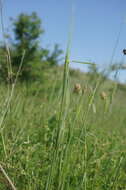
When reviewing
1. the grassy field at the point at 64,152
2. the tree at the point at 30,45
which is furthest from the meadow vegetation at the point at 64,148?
the tree at the point at 30,45

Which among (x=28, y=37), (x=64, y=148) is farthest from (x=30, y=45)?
(x=64, y=148)

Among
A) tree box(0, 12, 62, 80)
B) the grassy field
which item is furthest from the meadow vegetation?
tree box(0, 12, 62, 80)

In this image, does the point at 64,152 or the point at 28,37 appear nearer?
the point at 64,152

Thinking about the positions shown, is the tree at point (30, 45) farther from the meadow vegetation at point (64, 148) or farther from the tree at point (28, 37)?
the meadow vegetation at point (64, 148)

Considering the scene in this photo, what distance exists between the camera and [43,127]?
1.60 meters

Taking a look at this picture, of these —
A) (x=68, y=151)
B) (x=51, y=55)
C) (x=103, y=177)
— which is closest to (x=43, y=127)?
(x=103, y=177)

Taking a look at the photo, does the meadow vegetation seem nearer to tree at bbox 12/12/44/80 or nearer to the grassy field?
the grassy field

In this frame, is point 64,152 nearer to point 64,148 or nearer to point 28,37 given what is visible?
point 64,148

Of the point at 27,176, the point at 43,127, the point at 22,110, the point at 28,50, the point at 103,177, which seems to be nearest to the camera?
the point at 27,176

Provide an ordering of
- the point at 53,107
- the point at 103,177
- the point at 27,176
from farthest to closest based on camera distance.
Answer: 1. the point at 53,107
2. the point at 103,177
3. the point at 27,176

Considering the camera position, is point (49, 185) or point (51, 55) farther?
point (51, 55)

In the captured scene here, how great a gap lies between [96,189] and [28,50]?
5757 millimetres

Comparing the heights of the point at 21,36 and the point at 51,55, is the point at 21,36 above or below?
above

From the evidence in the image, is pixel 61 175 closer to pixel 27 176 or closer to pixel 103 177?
pixel 27 176
